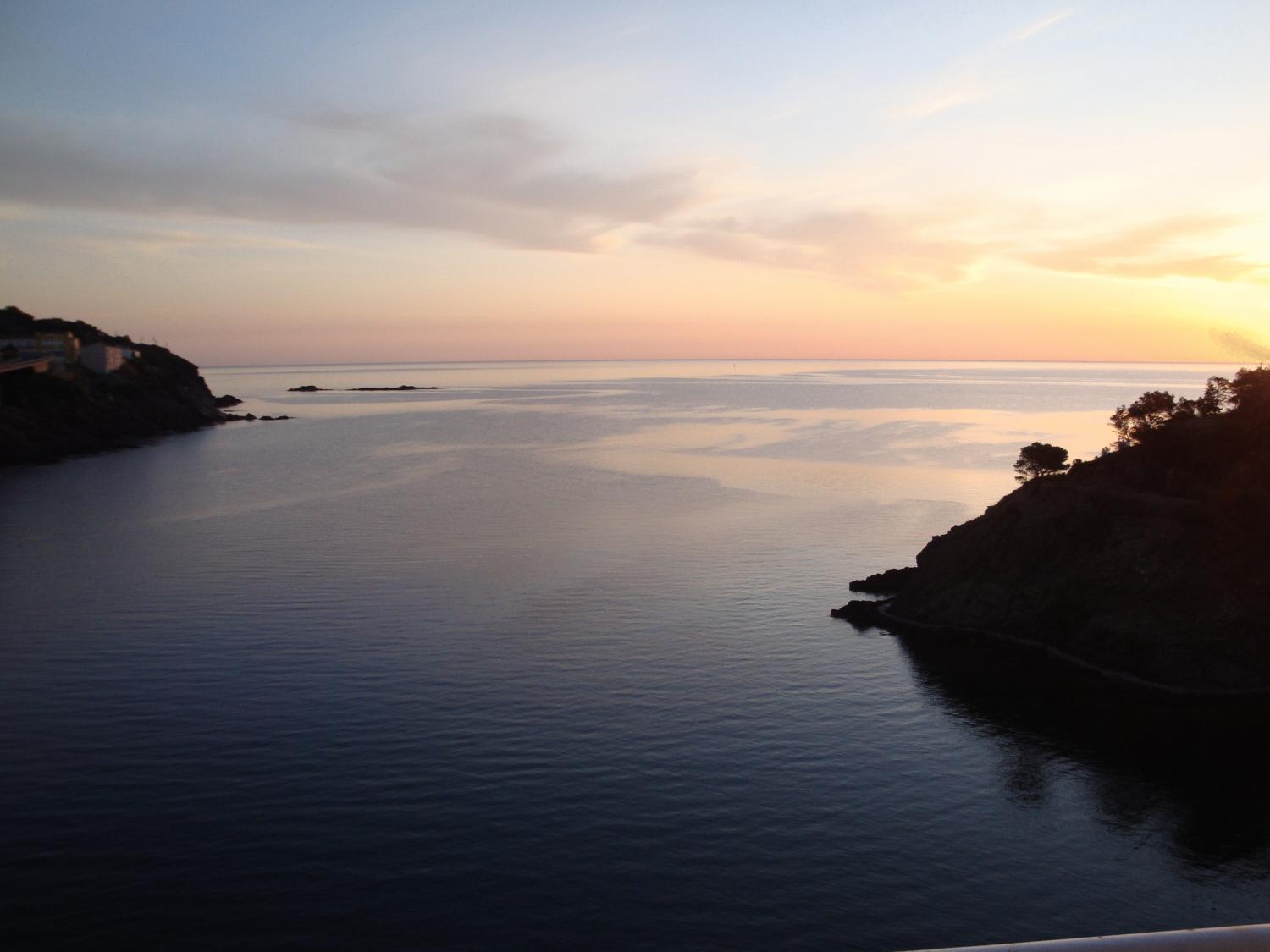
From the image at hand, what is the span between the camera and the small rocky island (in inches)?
2069

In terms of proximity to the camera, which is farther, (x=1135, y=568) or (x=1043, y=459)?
(x=1043, y=459)

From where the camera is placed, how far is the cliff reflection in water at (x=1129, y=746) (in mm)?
36656

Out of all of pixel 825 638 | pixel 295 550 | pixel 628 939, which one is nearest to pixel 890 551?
pixel 825 638

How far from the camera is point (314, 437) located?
184 m

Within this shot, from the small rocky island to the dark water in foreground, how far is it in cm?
380

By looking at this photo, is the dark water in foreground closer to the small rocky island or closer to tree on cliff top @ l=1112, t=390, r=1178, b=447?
the small rocky island

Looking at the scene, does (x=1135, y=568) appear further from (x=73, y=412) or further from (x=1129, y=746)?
(x=73, y=412)

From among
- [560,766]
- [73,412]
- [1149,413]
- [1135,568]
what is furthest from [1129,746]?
[73,412]

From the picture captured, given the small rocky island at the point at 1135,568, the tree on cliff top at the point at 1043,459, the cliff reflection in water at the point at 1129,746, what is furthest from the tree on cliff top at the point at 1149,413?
the cliff reflection in water at the point at 1129,746

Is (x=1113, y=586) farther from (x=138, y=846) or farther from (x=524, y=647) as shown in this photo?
(x=138, y=846)

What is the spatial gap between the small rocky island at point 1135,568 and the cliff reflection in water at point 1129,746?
8.93 ft

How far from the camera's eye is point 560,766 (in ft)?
130

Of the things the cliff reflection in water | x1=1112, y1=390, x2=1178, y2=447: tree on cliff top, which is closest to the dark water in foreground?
the cliff reflection in water

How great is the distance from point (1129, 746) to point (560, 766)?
27917mm
